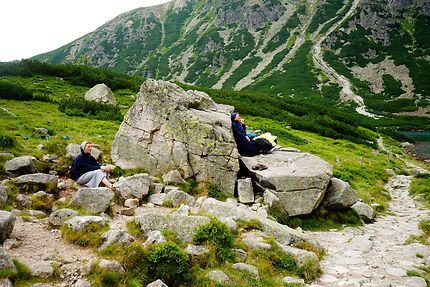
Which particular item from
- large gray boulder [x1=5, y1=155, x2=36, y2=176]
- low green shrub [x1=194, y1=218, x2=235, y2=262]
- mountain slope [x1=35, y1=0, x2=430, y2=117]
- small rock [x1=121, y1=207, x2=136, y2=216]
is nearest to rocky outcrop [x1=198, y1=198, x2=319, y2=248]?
low green shrub [x1=194, y1=218, x2=235, y2=262]

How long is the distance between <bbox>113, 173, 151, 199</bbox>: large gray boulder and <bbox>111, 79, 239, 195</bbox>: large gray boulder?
2.49 meters

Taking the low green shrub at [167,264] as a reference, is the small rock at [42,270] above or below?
above

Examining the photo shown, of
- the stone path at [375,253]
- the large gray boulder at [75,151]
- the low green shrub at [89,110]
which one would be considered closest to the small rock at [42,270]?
the stone path at [375,253]

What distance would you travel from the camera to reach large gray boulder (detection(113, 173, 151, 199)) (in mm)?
13383

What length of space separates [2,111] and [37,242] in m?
21.5

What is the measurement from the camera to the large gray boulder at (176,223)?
31.7 feet

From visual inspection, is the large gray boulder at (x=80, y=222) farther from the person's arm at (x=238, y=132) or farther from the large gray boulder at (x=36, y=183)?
the person's arm at (x=238, y=132)

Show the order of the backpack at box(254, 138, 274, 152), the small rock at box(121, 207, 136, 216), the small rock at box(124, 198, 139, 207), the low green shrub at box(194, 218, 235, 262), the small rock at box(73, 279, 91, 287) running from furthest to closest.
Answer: the backpack at box(254, 138, 274, 152) < the small rock at box(124, 198, 139, 207) < the small rock at box(121, 207, 136, 216) < the low green shrub at box(194, 218, 235, 262) < the small rock at box(73, 279, 91, 287)

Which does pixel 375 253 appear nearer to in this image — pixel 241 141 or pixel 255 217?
pixel 255 217

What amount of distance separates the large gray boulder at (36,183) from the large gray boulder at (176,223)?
4.66 meters

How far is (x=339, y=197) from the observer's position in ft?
53.3

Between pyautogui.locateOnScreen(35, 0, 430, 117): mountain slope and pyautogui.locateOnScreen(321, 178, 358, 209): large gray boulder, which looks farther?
pyautogui.locateOnScreen(35, 0, 430, 117): mountain slope

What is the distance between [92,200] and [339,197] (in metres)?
11.2

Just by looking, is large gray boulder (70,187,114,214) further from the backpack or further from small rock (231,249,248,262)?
the backpack
